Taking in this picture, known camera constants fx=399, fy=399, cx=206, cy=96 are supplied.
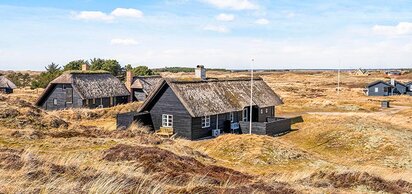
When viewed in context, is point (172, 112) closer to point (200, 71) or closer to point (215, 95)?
point (215, 95)

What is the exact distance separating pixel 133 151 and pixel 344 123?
96.3ft

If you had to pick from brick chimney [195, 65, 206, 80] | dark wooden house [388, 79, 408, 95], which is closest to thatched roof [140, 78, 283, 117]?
brick chimney [195, 65, 206, 80]

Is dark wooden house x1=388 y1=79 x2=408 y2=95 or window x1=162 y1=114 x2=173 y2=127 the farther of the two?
dark wooden house x1=388 y1=79 x2=408 y2=95

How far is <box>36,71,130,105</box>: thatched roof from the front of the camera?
54.4m

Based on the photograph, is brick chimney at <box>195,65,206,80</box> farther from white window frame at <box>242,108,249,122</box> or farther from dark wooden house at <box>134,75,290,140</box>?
white window frame at <box>242,108,249,122</box>

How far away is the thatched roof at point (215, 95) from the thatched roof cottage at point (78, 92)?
65.2 feet

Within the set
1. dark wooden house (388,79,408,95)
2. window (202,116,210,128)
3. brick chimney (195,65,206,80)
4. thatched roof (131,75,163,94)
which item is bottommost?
window (202,116,210,128)

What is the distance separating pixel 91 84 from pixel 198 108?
26.9 meters

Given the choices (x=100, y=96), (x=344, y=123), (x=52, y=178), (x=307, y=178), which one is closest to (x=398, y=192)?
(x=307, y=178)

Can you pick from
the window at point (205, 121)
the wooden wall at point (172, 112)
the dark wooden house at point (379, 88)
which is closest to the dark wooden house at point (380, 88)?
the dark wooden house at point (379, 88)

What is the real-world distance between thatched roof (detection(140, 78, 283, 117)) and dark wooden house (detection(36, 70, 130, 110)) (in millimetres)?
19846

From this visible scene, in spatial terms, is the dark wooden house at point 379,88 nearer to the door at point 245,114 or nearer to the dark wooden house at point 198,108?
the dark wooden house at point 198,108

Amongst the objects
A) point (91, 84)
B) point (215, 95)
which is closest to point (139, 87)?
point (91, 84)

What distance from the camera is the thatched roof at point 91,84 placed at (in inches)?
2141
